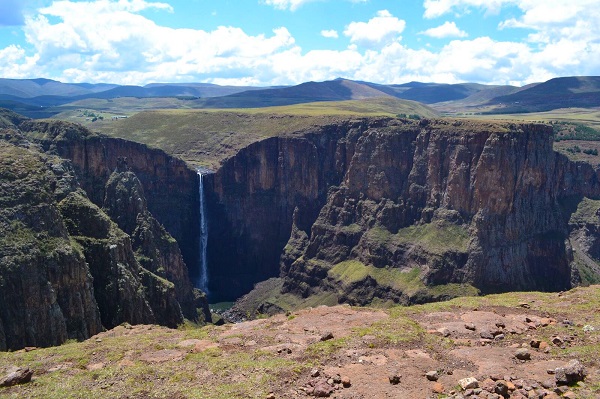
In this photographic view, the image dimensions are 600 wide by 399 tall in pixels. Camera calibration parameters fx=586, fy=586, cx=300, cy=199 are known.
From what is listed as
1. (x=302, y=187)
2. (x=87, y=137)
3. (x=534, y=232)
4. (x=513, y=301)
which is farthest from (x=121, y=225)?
(x=534, y=232)

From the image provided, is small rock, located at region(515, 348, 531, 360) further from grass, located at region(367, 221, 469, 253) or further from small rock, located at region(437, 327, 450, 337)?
grass, located at region(367, 221, 469, 253)

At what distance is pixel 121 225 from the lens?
4405 inches

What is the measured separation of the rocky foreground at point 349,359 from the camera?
30266 millimetres

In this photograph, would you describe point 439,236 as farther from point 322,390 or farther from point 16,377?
point 16,377

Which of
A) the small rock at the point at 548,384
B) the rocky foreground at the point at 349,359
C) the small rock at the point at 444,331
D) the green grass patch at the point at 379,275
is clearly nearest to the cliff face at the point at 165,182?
the green grass patch at the point at 379,275

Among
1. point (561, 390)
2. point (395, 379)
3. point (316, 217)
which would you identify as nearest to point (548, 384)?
point (561, 390)

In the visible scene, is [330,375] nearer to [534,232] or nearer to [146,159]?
[534,232]

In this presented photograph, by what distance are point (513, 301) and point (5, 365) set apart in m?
38.6

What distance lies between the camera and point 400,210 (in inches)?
5640

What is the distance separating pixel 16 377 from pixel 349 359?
63.3ft

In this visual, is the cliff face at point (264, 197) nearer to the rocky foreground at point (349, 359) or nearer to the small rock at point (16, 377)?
the rocky foreground at point (349, 359)

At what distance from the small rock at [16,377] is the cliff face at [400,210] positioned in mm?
99187

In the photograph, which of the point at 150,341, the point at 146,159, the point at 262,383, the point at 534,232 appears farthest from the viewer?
the point at 146,159

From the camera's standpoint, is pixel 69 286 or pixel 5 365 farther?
pixel 69 286
